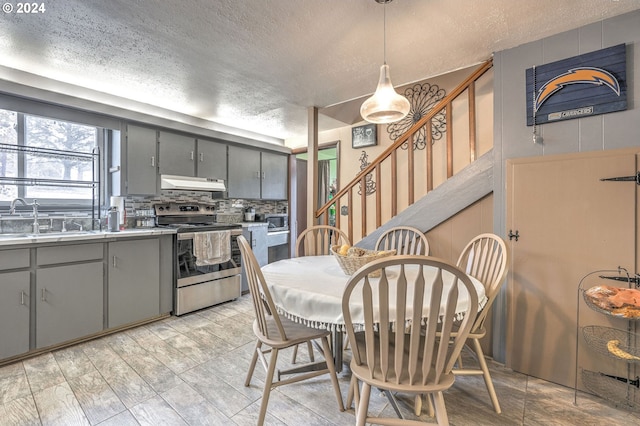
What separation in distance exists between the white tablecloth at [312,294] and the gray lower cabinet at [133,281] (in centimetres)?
167

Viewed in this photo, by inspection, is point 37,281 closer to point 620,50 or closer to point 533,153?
point 533,153

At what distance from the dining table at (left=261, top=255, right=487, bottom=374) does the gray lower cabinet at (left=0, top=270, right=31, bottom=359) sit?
6.25ft

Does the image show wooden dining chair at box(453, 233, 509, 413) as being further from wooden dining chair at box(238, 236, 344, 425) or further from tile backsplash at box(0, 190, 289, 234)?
tile backsplash at box(0, 190, 289, 234)

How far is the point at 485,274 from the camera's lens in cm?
185

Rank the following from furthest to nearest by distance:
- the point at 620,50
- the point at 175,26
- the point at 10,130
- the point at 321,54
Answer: the point at 10,130
the point at 321,54
the point at 175,26
the point at 620,50

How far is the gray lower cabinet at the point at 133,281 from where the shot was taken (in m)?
2.72

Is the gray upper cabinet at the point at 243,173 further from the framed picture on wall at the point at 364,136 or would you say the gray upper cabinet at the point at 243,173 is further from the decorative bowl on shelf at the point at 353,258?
the decorative bowl on shelf at the point at 353,258

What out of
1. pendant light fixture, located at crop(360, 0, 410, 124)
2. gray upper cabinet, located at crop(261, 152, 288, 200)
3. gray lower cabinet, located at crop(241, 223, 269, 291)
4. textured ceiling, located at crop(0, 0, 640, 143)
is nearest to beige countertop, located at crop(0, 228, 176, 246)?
gray lower cabinet, located at crop(241, 223, 269, 291)

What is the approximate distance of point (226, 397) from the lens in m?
1.81

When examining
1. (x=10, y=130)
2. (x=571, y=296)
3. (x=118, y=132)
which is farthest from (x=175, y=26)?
(x=571, y=296)

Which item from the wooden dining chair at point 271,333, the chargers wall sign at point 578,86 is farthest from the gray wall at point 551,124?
the wooden dining chair at point 271,333

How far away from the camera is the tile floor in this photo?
5.30 feet

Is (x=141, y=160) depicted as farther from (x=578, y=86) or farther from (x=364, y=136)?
(x=578, y=86)

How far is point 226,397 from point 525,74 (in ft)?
9.49
